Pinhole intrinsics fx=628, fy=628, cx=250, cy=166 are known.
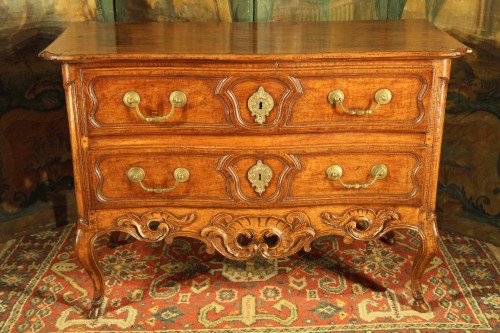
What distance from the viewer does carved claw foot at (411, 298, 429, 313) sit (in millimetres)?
2320

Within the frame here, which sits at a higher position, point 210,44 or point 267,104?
point 210,44

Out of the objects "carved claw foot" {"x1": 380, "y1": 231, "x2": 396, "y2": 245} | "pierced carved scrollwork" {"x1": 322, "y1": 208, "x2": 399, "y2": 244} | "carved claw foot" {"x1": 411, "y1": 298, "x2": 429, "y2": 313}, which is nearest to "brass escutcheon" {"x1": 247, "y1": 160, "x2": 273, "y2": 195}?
"pierced carved scrollwork" {"x1": 322, "y1": 208, "x2": 399, "y2": 244}

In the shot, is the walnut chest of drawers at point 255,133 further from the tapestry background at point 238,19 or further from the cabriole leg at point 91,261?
the tapestry background at point 238,19

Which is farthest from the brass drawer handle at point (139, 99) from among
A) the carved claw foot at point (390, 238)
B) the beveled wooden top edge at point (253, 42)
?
the carved claw foot at point (390, 238)

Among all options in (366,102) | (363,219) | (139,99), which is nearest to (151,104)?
(139,99)

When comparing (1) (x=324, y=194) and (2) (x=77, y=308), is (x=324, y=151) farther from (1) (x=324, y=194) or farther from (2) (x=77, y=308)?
(2) (x=77, y=308)

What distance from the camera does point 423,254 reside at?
223 cm

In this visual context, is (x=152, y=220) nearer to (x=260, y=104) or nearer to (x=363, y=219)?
(x=260, y=104)

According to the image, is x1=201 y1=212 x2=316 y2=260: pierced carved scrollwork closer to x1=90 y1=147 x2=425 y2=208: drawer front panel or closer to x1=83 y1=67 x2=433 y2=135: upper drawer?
x1=90 y1=147 x2=425 y2=208: drawer front panel

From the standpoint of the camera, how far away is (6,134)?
9.07ft

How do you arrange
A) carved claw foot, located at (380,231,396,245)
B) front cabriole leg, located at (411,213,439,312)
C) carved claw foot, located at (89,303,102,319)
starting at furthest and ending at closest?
carved claw foot, located at (380,231,396,245) < carved claw foot, located at (89,303,102,319) < front cabriole leg, located at (411,213,439,312)

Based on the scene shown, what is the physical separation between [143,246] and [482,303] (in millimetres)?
1426

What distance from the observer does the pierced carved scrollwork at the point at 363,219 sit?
2164mm

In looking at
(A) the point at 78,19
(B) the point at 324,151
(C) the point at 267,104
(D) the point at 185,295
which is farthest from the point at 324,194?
(A) the point at 78,19
